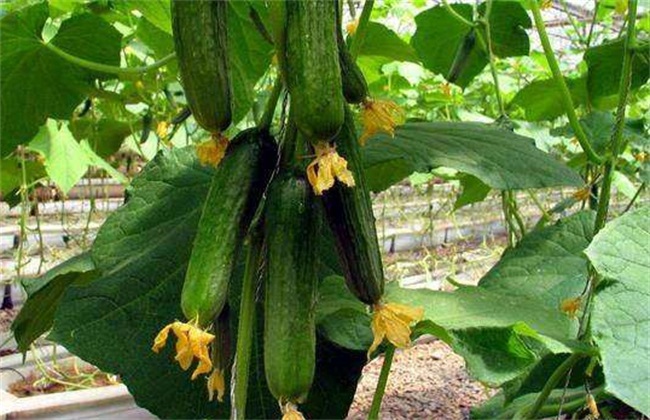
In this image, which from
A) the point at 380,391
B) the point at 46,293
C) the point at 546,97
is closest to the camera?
the point at 380,391

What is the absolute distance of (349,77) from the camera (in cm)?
85

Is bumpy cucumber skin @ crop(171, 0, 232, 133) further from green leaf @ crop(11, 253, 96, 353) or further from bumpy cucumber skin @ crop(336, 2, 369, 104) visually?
green leaf @ crop(11, 253, 96, 353)

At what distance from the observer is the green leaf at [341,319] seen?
99cm

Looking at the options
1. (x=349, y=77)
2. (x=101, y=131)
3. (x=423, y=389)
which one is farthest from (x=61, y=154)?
(x=349, y=77)

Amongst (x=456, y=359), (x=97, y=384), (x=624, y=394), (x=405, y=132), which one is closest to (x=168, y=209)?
(x=405, y=132)

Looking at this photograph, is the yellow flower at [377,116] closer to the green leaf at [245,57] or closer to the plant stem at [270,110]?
the plant stem at [270,110]

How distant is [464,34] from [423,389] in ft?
4.49

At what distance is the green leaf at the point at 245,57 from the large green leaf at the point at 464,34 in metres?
0.68

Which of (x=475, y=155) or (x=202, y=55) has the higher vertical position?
(x=202, y=55)

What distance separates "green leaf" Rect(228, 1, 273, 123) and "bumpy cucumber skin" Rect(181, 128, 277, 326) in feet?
1.49

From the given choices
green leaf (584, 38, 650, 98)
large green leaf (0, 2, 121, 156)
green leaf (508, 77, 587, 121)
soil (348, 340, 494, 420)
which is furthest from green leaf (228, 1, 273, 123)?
soil (348, 340, 494, 420)

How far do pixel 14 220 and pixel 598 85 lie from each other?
381cm

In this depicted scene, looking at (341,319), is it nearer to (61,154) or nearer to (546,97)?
(546,97)

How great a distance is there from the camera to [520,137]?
1.23m
